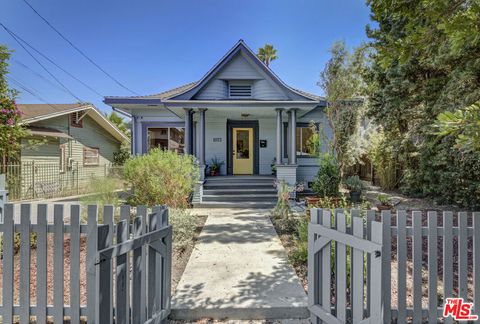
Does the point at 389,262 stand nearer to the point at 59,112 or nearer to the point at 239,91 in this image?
the point at 239,91

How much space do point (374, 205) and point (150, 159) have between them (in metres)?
7.25

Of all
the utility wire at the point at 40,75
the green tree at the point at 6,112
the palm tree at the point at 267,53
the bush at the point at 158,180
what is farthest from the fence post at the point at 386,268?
the palm tree at the point at 267,53

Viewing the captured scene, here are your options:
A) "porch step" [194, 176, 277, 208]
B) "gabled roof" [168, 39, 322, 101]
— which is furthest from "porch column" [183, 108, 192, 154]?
"porch step" [194, 176, 277, 208]

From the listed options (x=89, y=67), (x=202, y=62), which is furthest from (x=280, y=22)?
(x=89, y=67)

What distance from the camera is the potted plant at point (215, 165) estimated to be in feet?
36.6

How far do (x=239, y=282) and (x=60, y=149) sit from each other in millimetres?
15199

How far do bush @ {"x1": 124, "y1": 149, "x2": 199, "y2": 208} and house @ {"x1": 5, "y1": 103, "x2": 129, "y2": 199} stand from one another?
10.4ft

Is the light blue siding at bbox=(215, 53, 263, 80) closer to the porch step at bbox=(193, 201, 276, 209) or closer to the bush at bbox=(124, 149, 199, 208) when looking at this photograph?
the porch step at bbox=(193, 201, 276, 209)

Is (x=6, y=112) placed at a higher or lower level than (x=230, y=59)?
lower

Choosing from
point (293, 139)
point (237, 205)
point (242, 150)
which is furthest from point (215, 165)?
point (293, 139)

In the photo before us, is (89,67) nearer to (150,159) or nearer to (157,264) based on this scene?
(150,159)

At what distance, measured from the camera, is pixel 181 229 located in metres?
4.80

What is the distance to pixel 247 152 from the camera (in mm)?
12086

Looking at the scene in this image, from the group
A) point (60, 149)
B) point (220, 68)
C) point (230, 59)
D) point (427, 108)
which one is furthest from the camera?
point (60, 149)
